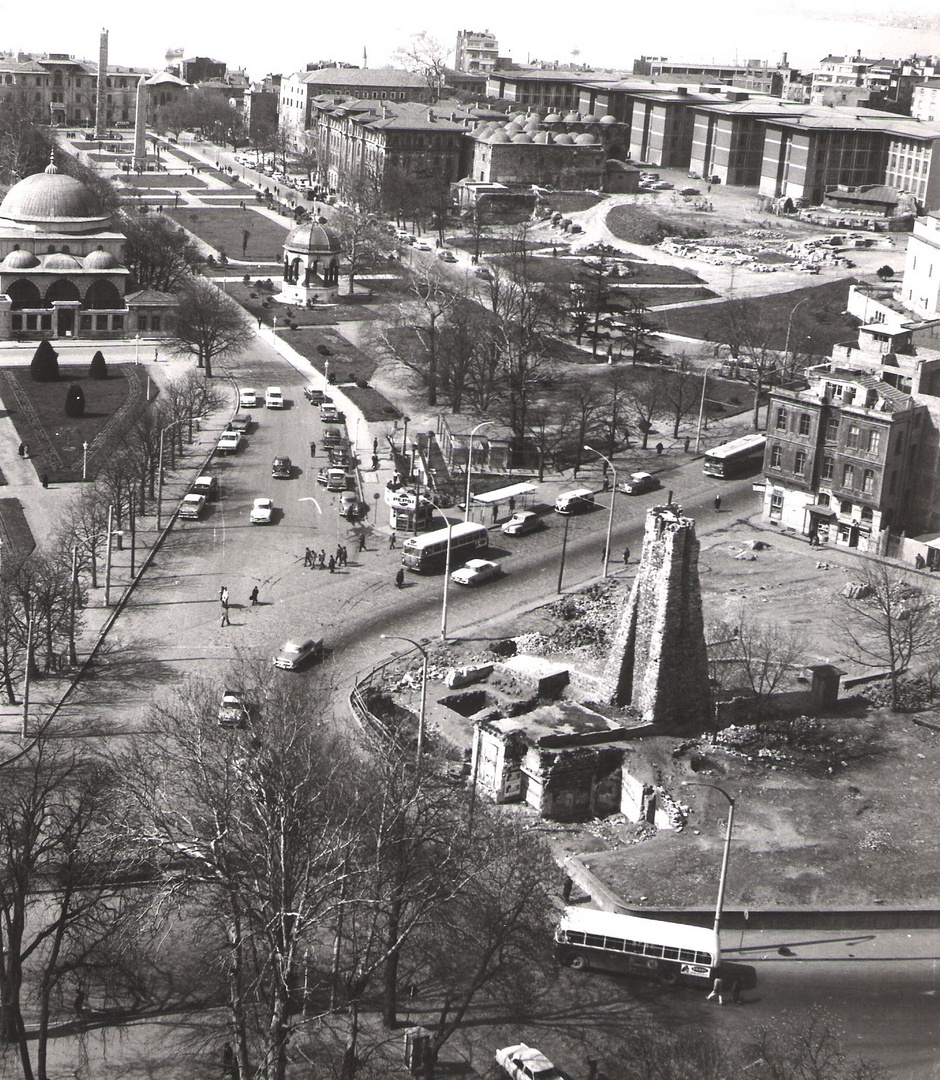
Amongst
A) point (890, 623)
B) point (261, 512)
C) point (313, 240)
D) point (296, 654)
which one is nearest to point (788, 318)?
point (313, 240)

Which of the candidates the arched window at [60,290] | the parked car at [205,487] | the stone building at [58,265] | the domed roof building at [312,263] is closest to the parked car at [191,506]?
the parked car at [205,487]

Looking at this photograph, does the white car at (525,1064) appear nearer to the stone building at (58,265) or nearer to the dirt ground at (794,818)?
the dirt ground at (794,818)

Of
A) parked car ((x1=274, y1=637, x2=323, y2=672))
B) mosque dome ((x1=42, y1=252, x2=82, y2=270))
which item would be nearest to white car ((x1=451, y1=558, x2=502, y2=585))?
parked car ((x1=274, y1=637, x2=323, y2=672))

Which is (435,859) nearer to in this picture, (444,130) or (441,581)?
(441,581)

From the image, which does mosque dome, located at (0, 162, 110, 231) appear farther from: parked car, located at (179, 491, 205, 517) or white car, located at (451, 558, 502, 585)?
white car, located at (451, 558, 502, 585)

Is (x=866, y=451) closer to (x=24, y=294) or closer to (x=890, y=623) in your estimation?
(x=890, y=623)

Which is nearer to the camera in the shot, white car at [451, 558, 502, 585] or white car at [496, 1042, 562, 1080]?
white car at [496, 1042, 562, 1080]
